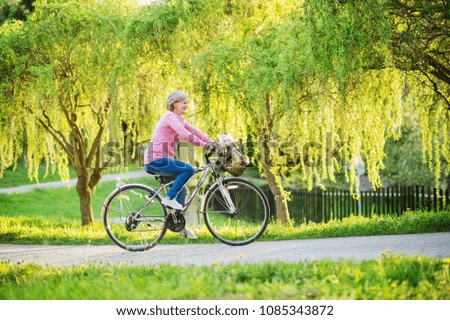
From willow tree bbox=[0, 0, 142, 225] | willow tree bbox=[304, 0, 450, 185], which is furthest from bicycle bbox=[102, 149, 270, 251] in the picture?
willow tree bbox=[0, 0, 142, 225]

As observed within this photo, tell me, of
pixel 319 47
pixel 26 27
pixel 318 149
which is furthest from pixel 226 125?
pixel 26 27

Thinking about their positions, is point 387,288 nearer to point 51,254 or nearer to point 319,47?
point 319,47

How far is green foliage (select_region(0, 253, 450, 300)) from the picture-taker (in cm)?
463

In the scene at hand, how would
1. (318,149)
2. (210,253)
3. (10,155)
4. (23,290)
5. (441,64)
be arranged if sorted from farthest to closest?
1. (10,155)
2. (318,149)
3. (441,64)
4. (210,253)
5. (23,290)

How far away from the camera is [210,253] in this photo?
6.53 m

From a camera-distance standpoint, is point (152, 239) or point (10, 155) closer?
point (152, 239)

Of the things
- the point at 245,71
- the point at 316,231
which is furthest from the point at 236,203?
the point at 245,71

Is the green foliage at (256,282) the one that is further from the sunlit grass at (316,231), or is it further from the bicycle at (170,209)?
the sunlit grass at (316,231)

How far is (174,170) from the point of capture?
6609mm

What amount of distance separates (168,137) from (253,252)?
1.61 metres

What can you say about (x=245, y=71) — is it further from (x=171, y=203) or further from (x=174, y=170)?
(x=171, y=203)

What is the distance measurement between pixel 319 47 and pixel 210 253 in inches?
111

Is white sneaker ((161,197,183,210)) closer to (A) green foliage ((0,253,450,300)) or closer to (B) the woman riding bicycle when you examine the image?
(B) the woman riding bicycle

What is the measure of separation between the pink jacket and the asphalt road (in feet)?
3.78
